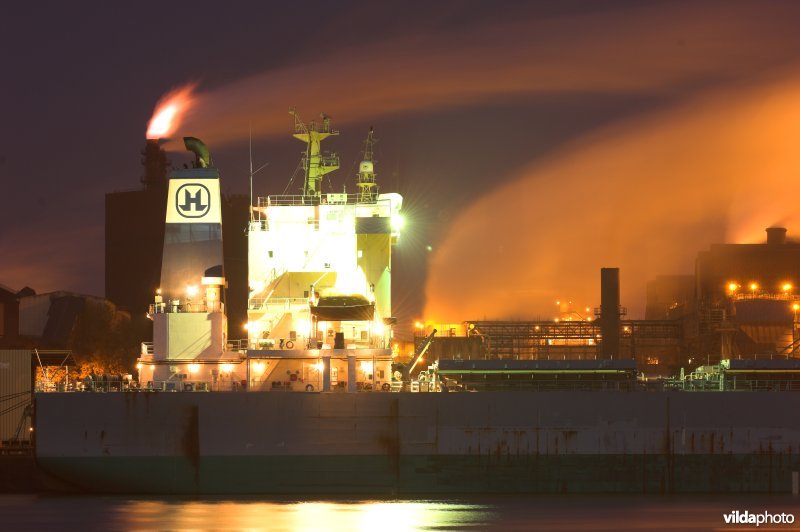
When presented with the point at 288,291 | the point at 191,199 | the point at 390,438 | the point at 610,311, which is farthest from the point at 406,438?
the point at 610,311

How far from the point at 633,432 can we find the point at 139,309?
5588cm

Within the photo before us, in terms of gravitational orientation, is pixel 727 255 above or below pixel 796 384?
above

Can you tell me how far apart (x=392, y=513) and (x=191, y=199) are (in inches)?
574

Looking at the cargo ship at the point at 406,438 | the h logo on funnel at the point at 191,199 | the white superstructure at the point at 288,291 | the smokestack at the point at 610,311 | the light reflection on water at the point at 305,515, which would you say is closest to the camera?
the light reflection on water at the point at 305,515

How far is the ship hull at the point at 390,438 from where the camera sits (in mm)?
43969

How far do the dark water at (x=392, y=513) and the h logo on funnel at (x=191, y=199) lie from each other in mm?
10789

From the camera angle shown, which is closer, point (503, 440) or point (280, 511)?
point (280, 511)

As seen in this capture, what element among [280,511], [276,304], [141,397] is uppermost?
[276,304]

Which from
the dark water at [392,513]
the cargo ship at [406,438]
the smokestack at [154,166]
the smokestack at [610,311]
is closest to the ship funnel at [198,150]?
the cargo ship at [406,438]

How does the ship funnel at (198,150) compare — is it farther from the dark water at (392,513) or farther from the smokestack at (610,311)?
the smokestack at (610,311)

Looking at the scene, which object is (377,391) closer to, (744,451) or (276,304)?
(276,304)

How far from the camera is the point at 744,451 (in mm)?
44469

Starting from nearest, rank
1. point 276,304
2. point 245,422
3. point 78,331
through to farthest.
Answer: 1. point 245,422
2. point 276,304
3. point 78,331

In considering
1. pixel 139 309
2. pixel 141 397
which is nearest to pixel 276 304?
pixel 141 397
